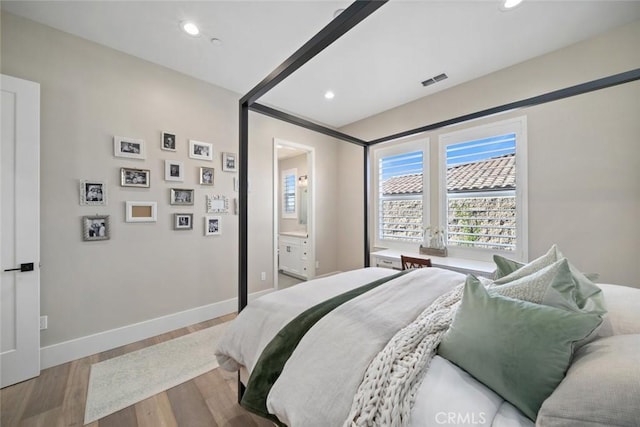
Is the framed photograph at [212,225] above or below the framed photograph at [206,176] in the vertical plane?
below

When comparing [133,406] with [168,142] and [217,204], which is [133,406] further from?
[168,142]

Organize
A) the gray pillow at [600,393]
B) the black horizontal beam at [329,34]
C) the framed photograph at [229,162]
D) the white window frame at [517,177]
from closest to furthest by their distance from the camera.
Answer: the gray pillow at [600,393]
the black horizontal beam at [329,34]
the white window frame at [517,177]
the framed photograph at [229,162]

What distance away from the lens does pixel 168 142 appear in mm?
2590

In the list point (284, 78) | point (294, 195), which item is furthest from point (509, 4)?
point (294, 195)

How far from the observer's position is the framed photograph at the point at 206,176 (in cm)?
282

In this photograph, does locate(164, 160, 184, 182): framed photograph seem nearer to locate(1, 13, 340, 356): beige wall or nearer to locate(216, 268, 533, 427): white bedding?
locate(1, 13, 340, 356): beige wall

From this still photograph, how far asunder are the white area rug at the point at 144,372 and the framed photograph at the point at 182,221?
3.76 ft

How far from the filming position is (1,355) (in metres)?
1.73

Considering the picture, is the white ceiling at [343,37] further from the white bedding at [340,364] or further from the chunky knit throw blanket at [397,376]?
the chunky knit throw blanket at [397,376]

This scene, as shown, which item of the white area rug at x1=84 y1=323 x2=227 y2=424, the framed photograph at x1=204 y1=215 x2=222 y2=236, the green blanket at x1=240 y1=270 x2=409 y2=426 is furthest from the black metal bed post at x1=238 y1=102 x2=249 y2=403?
the framed photograph at x1=204 y1=215 x2=222 y2=236

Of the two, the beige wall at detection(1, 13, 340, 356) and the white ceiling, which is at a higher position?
the white ceiling

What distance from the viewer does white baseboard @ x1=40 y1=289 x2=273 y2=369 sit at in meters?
2.01

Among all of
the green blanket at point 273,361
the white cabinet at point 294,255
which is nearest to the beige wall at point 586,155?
the green blanket at point 273,361

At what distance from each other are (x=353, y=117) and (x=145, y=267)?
3.54m
